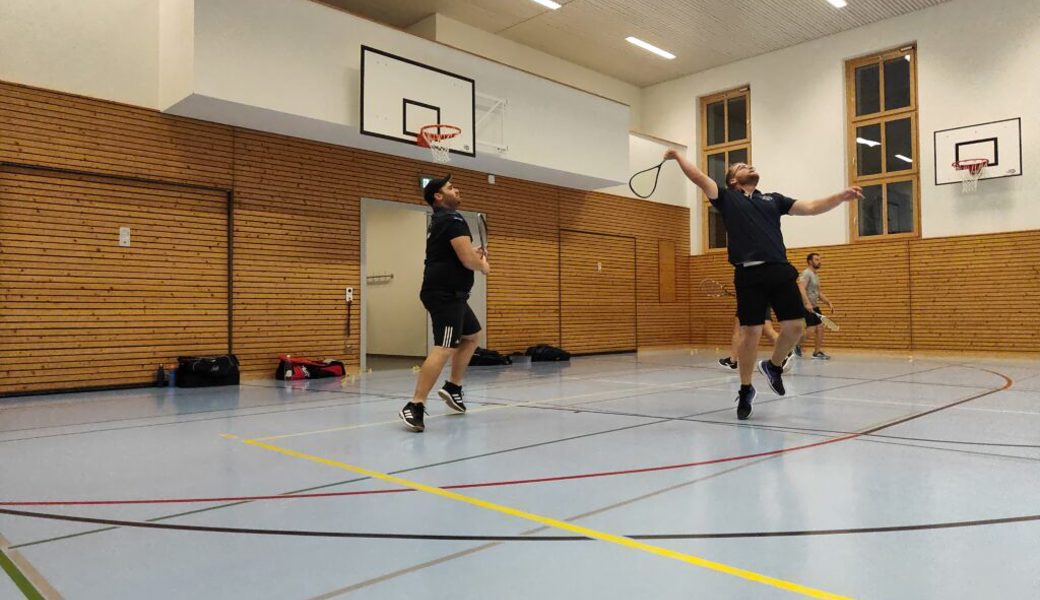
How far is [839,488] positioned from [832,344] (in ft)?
44.0

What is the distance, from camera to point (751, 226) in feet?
17.7

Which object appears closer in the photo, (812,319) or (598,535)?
(598,535)

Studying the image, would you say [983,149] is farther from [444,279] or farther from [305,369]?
[305,369]

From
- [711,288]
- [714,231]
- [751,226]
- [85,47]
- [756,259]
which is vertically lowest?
[756,259]

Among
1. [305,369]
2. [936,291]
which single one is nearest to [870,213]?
[936,291]

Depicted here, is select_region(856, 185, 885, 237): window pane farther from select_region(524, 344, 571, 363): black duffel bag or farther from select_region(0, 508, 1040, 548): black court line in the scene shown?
select_region(0, 508, 1040, 548): black court line

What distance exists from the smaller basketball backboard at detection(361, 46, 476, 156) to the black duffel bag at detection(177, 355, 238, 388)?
3884 millimetres

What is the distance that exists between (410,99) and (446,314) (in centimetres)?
638

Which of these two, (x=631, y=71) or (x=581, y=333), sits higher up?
(x=631, y=71)

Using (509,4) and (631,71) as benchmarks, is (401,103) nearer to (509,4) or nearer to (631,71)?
(509,4)

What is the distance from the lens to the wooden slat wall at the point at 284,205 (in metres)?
8.63

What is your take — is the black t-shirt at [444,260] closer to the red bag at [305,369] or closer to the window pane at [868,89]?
the red bag at [305,369]

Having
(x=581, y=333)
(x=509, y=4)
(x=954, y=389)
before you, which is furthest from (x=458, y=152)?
(x=954, y=389)

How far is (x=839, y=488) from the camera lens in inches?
130
